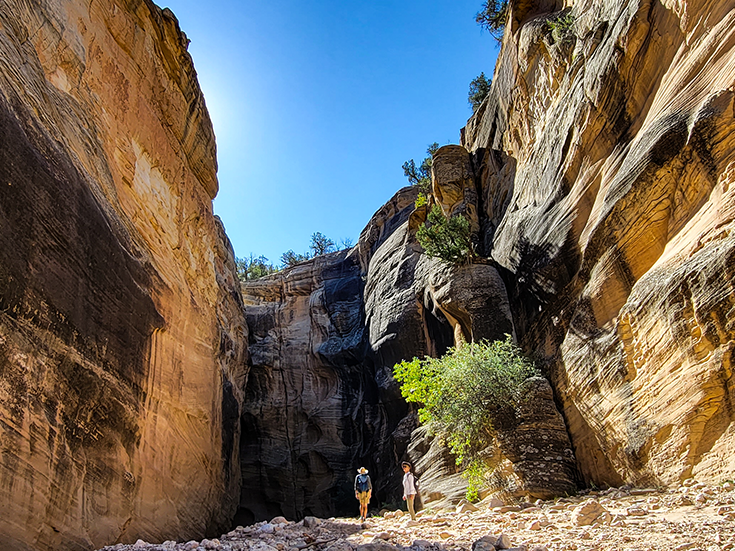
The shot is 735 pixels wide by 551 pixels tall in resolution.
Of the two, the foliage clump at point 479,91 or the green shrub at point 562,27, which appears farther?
the foliage clump at point 479,91

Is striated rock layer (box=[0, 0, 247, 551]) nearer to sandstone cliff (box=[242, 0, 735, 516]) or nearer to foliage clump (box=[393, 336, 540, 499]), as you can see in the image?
foliage clump (box=[393, 336, 540, 499])

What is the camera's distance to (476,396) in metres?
15.9

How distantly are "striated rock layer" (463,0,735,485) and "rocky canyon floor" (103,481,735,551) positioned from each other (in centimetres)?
102

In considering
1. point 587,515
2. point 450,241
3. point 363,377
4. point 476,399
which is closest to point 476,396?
point 476,399

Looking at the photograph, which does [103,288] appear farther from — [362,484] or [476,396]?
[476,396]

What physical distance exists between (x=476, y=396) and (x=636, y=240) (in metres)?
6.23

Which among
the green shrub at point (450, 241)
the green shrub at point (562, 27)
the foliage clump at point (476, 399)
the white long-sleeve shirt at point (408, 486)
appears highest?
the green shrub at point (562, 27)

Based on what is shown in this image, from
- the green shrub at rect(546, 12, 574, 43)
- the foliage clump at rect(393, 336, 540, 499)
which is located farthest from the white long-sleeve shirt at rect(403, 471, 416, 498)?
the green shrub at rect(546, 12, 574, 43)

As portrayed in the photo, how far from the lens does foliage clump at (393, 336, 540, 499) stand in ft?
51.2

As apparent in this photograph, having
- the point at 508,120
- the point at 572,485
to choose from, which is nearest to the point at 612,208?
the point at 572,485

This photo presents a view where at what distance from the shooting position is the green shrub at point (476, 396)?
15.6 meters

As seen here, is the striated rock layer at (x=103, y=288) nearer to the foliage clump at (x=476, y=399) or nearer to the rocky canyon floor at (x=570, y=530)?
the rocky canyon floor at (x=570, y=530)

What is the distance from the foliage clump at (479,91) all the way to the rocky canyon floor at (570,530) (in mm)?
28837

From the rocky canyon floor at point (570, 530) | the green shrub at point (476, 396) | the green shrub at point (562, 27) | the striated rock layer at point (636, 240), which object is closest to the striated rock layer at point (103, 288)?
the rocky canyon floor at point (570, 530)
